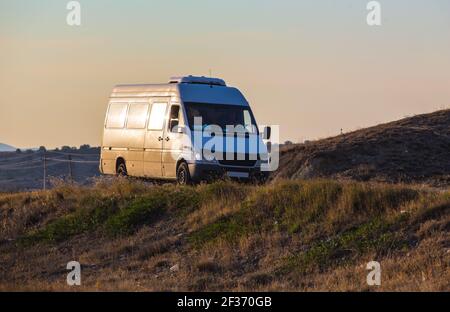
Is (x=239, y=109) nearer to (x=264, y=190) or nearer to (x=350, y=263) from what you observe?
(x=264, y=190)

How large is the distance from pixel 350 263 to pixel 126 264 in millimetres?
4365

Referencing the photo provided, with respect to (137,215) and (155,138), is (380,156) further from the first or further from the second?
(137,215)

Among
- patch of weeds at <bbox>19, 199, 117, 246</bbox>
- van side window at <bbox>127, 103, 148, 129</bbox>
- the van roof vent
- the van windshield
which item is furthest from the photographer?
van side window at <bbox>127, 103, 148, 129</bbox>

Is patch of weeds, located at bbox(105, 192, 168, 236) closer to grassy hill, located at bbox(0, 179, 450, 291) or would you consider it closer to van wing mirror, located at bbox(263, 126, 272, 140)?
grassy hill, located at bbox(0, 179, 450, 291)

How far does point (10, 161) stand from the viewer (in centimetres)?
7888

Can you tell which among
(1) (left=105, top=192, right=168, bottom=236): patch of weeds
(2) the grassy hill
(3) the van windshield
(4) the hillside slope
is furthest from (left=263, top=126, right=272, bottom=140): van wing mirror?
(4) the hillside slope

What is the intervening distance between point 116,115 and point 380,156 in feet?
28.1

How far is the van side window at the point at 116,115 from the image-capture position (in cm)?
2895

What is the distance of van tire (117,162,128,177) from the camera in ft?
95.2

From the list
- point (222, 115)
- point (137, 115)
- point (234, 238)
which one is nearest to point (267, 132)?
point (222, 115)

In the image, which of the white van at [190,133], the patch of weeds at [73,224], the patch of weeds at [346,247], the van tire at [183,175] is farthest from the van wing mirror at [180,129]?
the patch of weeds at [346,247]

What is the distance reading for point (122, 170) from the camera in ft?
95.9

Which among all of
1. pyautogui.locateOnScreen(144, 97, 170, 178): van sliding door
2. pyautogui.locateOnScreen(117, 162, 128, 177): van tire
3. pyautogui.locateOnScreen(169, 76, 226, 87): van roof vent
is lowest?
pyautogui.locateOnScreen(117, 162, 128, 177): van tire
